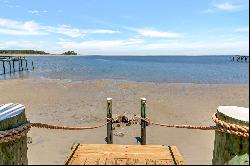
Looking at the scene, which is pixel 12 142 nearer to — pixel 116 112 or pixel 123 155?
pixel 123 155

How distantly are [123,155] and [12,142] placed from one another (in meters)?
1.70

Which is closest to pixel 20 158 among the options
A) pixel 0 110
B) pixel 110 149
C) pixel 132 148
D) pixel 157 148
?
pixel 0 110

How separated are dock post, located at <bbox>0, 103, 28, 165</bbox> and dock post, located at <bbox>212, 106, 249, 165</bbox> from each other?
2823 millimetres

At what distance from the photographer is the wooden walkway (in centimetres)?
410

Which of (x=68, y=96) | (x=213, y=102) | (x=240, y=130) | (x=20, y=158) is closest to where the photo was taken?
(x=240, y=130)

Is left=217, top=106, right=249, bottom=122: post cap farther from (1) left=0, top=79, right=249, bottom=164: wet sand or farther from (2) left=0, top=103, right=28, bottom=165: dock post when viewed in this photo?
(1) left=0, top=79, right=249, bottom=164: wet sand

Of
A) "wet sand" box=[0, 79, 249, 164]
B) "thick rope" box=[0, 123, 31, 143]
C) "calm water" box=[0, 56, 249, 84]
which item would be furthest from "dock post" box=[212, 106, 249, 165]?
"calm water" box=[0, 56, 249, 84]

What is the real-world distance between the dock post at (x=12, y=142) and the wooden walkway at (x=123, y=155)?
0.68 metres

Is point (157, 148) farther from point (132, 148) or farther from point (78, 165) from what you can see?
point (78, 165)

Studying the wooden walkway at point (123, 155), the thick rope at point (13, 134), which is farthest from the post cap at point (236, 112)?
the thick rope at point (13, 134)

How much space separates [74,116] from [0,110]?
1144cm

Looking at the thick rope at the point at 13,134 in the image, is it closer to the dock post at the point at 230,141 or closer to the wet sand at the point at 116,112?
the dock post at the point at 230,141

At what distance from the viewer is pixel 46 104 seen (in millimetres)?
18734

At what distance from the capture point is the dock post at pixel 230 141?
3455mm
